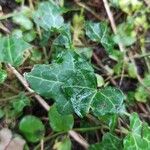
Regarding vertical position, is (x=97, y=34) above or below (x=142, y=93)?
above

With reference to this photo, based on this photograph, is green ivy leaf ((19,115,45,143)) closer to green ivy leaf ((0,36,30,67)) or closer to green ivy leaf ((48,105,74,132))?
green ivy leaf ((48,105,74,132))

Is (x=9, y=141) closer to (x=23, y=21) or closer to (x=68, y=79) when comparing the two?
(x=68, y=79)

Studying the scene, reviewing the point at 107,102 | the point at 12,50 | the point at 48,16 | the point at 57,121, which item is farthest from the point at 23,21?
the point at 107,102

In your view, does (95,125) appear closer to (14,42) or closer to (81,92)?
(81,92)

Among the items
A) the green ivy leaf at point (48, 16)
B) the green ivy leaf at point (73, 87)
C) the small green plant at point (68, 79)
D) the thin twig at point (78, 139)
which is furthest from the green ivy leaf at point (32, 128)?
the green ivy leaf at point (48, 16)

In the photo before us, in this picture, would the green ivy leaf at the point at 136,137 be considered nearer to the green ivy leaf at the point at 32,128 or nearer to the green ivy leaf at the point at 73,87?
the green ivy leaf at the point at 73,87

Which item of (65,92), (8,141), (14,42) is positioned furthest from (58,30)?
(8,141)

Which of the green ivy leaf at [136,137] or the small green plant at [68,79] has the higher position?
the small green plant at [68,79]

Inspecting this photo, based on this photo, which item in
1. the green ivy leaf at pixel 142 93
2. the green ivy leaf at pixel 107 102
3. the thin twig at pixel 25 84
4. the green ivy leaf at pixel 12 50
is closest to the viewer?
the green ivy leaf at pixel 107 102
